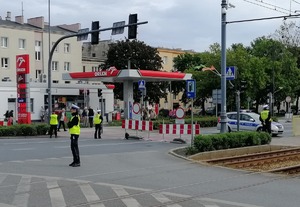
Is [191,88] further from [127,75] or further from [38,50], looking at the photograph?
[38,50]

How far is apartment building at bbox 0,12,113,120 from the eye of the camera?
47.2 m

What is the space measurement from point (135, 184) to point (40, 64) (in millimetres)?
62268

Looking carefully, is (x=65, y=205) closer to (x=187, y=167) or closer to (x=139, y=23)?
(x=187, y=167)

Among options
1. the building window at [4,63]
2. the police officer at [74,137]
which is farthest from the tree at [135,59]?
the police officer at [74,137]

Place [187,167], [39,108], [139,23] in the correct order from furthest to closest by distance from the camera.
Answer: [39,108], [139,23], [187,167]

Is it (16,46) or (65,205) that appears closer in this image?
(65,205)

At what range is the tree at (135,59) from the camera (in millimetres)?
67938

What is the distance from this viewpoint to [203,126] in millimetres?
40531

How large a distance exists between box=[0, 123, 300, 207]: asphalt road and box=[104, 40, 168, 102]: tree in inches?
2036

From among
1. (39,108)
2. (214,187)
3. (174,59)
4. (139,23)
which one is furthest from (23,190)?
(174,59)

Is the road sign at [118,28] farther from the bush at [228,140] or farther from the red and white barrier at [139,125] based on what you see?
the bush at [228,140]

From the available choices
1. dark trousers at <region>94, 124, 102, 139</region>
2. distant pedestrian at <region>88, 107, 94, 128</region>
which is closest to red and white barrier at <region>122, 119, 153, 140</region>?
dark trousers at <region>94, 124, 102, 139</region>

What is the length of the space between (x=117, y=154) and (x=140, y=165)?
141 inches

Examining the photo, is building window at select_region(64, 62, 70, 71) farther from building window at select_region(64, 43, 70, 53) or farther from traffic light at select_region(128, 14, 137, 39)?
traffic light at select_region(128, 14, 137, 39)
